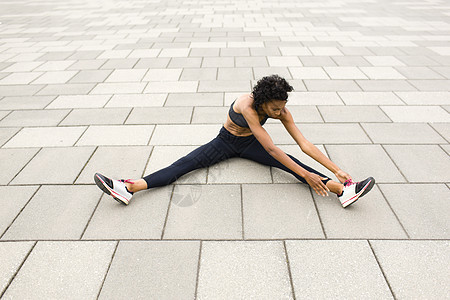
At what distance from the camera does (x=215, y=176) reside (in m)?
3.23

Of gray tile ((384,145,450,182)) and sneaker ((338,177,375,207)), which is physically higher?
sneaker ((338,177,375,207))

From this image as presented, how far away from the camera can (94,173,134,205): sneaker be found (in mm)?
2736

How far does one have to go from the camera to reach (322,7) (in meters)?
11.7

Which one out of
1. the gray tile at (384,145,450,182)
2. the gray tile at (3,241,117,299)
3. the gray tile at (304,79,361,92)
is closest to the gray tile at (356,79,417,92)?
the gray tile at (304,79,361,92)

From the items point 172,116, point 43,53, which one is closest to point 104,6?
point 43,53

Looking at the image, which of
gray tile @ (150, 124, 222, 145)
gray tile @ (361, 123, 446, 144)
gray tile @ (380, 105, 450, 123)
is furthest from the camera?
gray tile @ (380, 105, 450, 123)

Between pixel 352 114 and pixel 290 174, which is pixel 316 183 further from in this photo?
pixel 352 114

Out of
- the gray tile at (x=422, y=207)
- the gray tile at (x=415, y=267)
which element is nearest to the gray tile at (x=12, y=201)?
the gray tile at (x=415, y=267)

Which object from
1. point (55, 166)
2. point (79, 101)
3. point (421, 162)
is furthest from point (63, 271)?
point (421, 162)

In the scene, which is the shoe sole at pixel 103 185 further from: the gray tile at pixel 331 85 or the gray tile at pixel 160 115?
the gray tile at pixel 331 85

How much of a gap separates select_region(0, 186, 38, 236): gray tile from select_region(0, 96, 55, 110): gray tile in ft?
7.02

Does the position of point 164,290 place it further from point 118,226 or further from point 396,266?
point 396,266

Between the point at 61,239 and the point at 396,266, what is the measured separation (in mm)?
2722

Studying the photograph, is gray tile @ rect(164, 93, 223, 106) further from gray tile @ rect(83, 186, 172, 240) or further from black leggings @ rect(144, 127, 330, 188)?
gray tile @ rect(83, 186, 172, 240)
